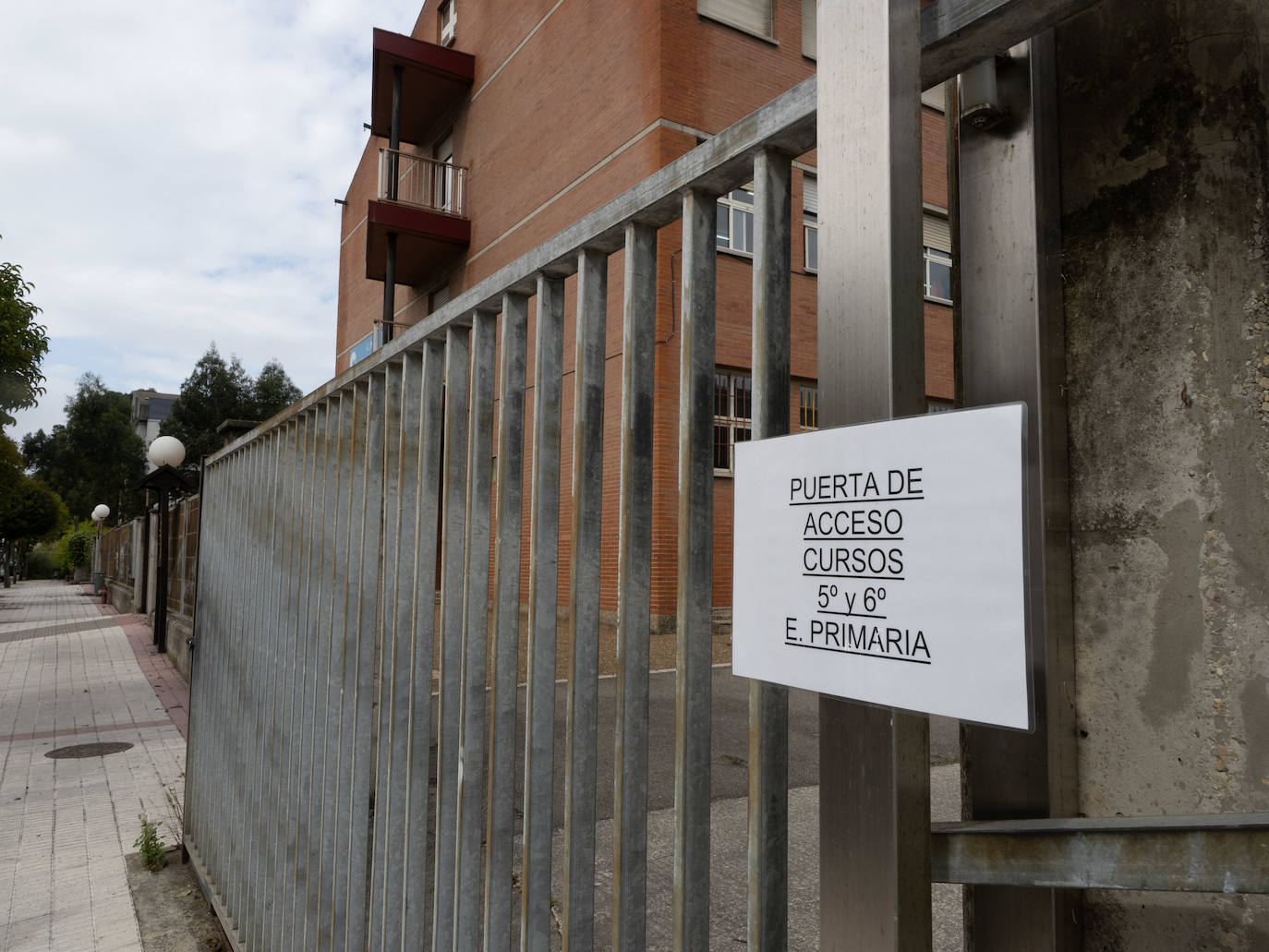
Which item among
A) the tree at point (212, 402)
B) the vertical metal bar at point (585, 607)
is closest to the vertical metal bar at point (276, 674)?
the vertical metal bar at point (585, 607)

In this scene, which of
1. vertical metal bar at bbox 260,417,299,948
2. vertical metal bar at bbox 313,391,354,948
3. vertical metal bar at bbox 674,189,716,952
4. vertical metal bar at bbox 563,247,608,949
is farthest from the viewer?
vertical metal bar at bbox 260,417,299,948

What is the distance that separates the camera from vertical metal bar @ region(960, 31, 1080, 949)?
0.96 meters

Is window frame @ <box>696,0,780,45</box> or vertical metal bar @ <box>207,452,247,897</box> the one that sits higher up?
window frame @ <box>696,0,780,45</box>

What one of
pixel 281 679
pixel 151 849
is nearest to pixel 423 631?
pixel 281 679

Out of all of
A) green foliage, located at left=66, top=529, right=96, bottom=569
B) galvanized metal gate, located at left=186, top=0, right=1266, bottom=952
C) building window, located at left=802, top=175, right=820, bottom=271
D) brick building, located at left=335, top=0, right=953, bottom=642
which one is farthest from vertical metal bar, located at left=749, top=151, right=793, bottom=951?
green foliage, located at left=66, top=529, right=96, bottom=569

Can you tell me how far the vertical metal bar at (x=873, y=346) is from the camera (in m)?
0.83

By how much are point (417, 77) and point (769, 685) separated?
775 inches

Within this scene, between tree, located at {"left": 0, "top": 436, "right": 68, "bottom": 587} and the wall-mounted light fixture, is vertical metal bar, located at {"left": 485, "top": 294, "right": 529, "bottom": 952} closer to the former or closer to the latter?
the wall-mounted light fixture

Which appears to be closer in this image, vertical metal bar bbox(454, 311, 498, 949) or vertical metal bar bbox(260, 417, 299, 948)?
vertical metal bar bbox(454, 311, 498, 949)

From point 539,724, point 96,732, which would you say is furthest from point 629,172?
point 539,724

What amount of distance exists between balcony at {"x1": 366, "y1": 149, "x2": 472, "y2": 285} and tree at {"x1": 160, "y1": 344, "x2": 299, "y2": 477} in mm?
21850

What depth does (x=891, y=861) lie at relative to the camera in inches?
32.1

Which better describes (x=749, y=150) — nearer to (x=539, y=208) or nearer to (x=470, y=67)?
(x=539, y=208)

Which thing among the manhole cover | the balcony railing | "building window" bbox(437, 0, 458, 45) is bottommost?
the manhole cover
